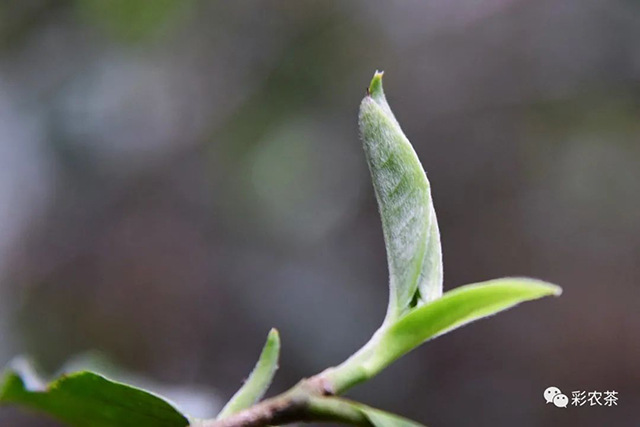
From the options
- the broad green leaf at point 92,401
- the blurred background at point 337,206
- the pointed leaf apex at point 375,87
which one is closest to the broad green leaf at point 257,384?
the broad green leaf at point 92,401

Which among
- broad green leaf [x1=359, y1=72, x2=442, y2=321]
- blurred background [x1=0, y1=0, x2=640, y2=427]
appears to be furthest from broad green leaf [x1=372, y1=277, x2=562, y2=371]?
blurred background [x1=0, y1=0, x2=640, y2=427]

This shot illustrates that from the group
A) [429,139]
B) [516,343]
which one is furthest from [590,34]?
[516,343]

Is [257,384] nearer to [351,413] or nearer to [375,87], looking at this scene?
[351,413]

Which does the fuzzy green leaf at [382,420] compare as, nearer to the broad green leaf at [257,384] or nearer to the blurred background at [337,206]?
the broad green leaf at [257,384]

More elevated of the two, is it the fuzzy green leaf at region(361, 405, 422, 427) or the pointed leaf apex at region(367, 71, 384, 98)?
the pointed leaf apex at region(367, 71, 384, 98)

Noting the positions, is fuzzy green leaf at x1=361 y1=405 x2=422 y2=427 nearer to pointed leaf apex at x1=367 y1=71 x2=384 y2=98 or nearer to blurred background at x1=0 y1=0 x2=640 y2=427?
pointed leaf apex at x1=367 y1=71 x2=384 y2=98

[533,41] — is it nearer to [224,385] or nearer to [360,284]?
[360,284]

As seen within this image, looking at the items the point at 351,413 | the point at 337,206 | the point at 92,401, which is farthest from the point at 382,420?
the point at 337,206
